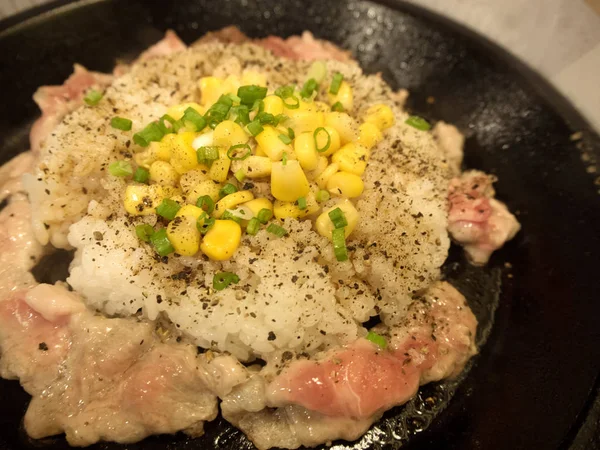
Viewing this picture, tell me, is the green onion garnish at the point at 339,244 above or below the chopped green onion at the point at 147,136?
above

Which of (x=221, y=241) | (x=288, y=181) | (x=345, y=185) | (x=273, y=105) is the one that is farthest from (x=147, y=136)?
(x=345, y=185)

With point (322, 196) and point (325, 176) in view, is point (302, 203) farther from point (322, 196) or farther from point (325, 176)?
point (325, 176)

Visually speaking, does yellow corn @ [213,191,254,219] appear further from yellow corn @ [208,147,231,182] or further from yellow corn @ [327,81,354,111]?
yellow corn @ [327,81,354,111]

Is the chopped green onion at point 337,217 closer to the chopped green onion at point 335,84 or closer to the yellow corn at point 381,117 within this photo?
the yellow corn at point 381,117

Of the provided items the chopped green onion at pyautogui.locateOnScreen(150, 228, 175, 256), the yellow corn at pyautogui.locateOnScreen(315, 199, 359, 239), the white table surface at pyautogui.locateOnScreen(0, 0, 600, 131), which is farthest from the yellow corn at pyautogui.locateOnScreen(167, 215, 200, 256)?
the white table surface at pyautogui.locateOnScreen(0, 0, 600, 131)

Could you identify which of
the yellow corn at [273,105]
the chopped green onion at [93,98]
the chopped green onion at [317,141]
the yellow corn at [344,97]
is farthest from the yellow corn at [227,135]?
the chopped green onion at [93,98]

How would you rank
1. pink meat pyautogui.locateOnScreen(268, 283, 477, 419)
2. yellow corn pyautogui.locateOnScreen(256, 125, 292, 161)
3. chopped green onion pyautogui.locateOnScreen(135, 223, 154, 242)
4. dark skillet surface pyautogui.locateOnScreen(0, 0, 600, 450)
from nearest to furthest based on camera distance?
pink meat pyautogui.locateOnScreen(268, 283, 477, 419) < dark skillet surface pyautogui.locateOnScreen(0, 0, 600, 450) < chopped green onion pyautogui.locateOnScreen(135, 223, 154, 242) < yellow corn pyautogui.locateOnScreen(256, 125, 292, 161)
